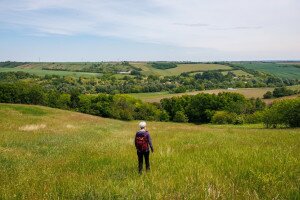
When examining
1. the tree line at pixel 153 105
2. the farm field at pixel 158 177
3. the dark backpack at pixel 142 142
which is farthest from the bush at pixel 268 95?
the dark backpack at pixel 142 142

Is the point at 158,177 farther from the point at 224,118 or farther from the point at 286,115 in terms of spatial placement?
the point at 224,118

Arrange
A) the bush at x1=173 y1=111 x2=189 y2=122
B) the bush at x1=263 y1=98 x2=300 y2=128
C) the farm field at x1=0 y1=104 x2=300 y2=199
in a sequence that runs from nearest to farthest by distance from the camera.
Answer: the farm field at x1=0 y1=104 x2=300 y2=199
the bush at x1=263 y1=98 x2=300 y2=128
the bush at x1=173 y1=111 x2=189 y2=122

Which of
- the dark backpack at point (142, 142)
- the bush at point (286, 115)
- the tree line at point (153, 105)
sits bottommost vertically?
the tree line at point (153, 105)

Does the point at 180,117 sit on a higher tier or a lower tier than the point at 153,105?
lower

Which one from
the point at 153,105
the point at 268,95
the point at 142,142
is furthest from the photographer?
the point at 268,95

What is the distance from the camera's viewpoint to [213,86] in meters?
179

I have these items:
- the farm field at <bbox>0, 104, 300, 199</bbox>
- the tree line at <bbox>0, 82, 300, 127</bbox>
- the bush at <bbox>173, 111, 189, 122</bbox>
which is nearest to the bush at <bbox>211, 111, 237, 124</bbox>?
the tree line at <bbox>0, 82, 300, 127</bbox>

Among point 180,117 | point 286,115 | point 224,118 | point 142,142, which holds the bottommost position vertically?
point 180,117

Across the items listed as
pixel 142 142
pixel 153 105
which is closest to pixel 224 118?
pixel 153 105

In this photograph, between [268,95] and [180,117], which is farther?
[268,95]

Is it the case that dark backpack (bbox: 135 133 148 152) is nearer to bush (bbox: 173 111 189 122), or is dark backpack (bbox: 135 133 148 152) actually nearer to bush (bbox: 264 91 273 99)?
bush (bbox: 173 111 189 122)

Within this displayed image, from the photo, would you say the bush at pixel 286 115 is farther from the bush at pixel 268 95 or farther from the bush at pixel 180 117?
the bush at pixel 268 95

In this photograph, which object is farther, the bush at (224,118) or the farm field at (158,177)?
the bush at (224,118)

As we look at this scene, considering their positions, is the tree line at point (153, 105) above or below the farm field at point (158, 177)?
below
